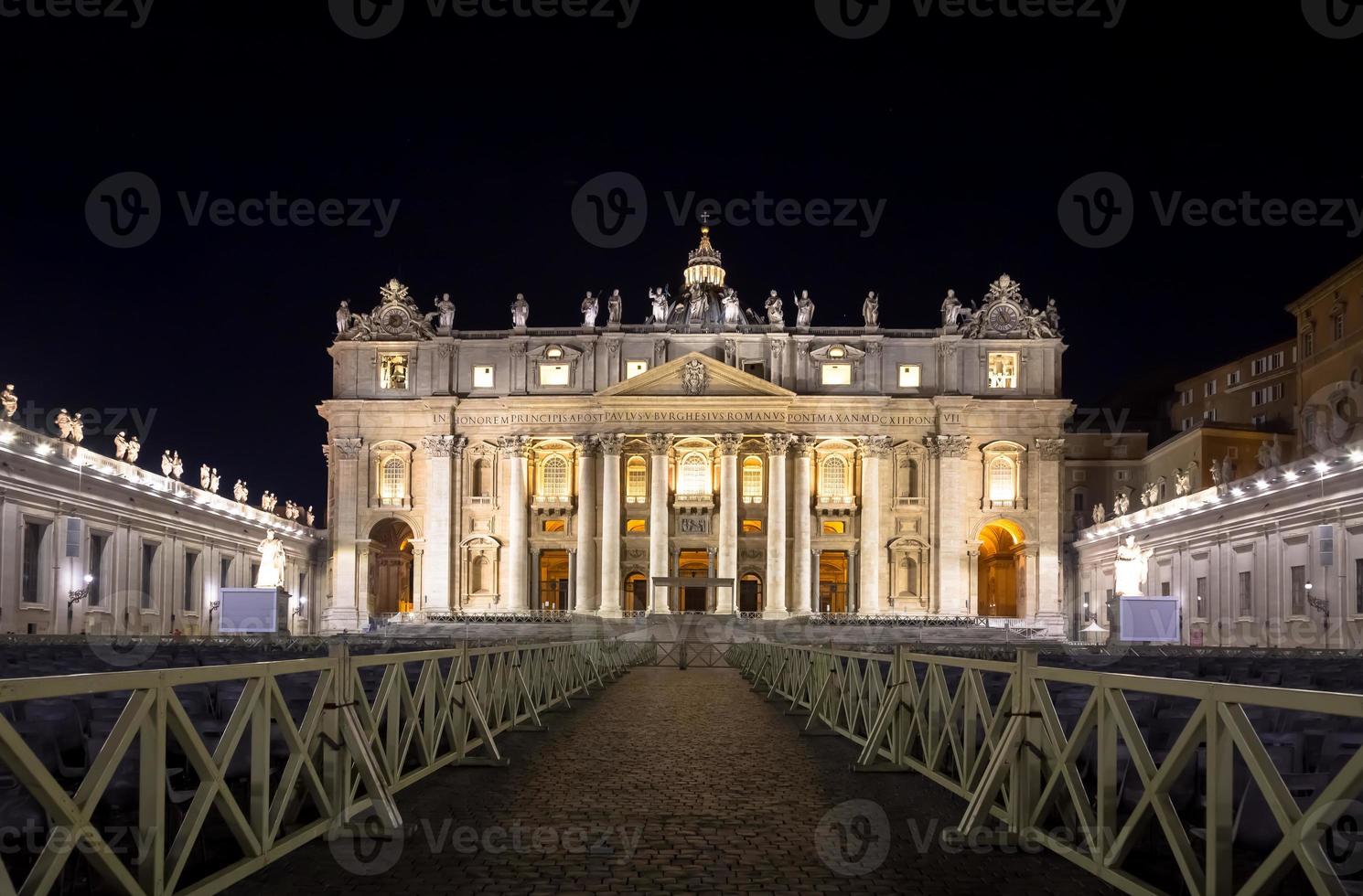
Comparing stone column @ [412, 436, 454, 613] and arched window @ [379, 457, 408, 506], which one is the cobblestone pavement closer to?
stone column @ [412, 436, 454, 613]

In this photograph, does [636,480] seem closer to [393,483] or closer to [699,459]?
[699,459]

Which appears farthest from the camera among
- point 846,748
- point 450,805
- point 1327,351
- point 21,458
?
point 1327,351

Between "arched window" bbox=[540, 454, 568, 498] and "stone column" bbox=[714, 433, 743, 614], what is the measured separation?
10391 mm

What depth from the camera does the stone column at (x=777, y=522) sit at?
256ft

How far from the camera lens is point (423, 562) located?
7969cm

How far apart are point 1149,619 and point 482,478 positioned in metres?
50.8

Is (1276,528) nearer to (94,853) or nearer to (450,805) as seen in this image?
(450,805)

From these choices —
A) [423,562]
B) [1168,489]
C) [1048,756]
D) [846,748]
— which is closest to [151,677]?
[1048,756]

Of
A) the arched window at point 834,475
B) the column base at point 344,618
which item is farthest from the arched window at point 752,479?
the column base at point 344,618

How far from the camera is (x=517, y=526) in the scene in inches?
3120

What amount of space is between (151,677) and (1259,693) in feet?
18.1

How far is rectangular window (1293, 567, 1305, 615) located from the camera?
49094 millimetres

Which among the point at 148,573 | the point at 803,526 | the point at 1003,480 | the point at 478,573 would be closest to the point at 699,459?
the point at 803,526

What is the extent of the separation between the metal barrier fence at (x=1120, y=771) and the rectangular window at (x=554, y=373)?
218 ft
